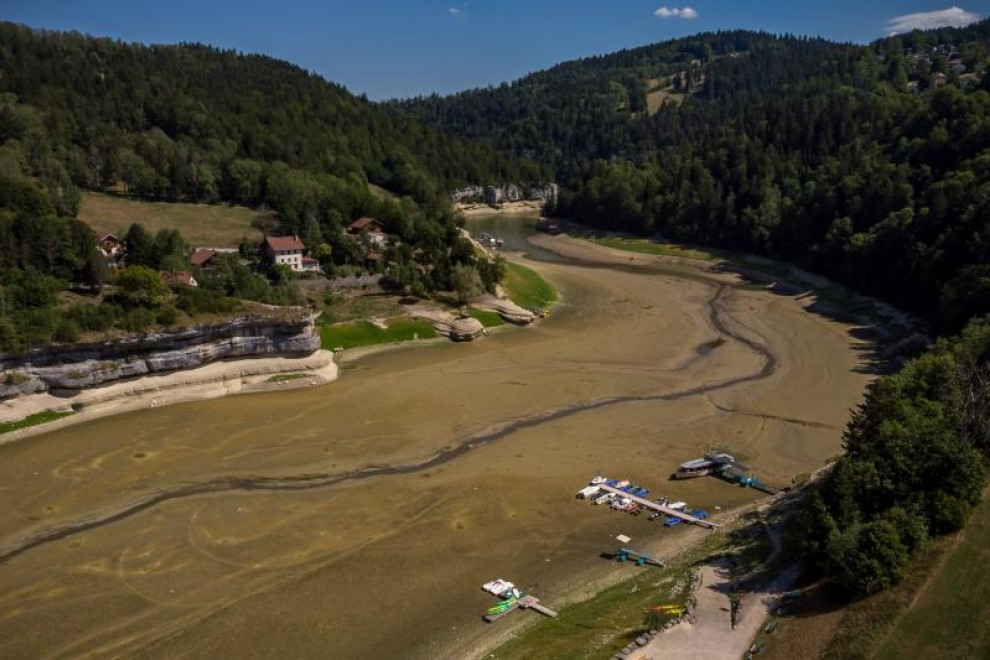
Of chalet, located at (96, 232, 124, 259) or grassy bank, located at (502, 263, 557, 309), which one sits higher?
chalet, located at (96, 232, 124, 259)

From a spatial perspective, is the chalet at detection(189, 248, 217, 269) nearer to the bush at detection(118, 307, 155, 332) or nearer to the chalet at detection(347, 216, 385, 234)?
the bush at detection(118, 307, 155, 332)

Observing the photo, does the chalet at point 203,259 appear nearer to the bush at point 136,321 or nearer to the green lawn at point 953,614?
the bush at point 136,321

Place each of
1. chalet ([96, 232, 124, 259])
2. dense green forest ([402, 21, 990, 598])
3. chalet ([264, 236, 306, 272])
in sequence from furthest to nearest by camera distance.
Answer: chalet ([264, 236, 306, 272])
chalet ([96, 232, 124, 259])
dense green forest ([402, 21, 990, 598])

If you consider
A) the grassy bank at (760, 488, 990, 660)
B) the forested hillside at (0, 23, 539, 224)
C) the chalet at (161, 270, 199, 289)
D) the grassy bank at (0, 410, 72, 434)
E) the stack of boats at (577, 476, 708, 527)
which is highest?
the forested hillside at (0, 23, 539, 224)

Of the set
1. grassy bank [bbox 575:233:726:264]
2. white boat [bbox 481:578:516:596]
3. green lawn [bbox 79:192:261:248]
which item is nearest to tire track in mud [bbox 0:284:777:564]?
white boat [bbox 481:578:516:596]

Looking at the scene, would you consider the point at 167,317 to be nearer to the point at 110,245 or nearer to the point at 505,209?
the point at 110,245

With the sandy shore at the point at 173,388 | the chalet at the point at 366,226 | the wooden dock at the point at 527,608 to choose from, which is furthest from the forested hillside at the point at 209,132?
the wooden dock at the point at 527,608

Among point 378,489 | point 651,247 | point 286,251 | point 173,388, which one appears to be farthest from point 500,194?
point 378,489
